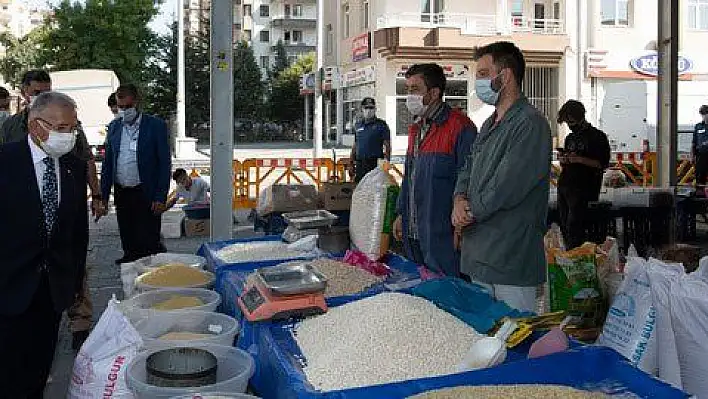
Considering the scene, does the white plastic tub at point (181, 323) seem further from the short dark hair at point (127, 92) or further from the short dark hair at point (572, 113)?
the short dark hair at point (572, 113)

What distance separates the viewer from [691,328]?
2.99 m

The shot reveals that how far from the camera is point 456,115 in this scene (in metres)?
4.06

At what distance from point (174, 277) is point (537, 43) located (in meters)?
28.2

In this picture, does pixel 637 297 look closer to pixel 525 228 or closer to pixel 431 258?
pixel 525 228

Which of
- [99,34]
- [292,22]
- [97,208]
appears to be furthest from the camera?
[292,22]

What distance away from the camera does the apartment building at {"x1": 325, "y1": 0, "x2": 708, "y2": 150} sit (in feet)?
96.4

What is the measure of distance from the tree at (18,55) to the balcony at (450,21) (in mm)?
16892

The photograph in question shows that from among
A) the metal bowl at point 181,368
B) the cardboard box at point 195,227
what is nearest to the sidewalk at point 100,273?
the cardboard box at point 195,227

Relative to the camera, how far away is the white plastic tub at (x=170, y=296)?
3.21 meters

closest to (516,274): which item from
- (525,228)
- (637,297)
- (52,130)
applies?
(525,228)

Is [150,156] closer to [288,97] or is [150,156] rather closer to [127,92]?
[127,92]

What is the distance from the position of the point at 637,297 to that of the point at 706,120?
1070 cm

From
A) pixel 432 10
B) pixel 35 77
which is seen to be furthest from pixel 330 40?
pixel 35 77

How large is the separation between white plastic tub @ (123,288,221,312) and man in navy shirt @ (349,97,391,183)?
25.4ft
